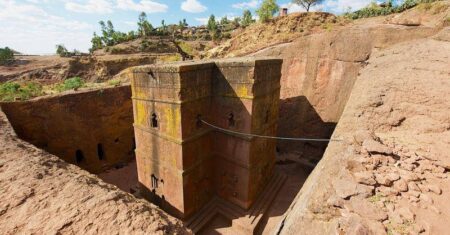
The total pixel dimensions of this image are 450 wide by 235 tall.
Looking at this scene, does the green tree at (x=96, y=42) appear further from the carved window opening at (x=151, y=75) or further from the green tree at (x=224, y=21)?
the carved window opening at (x=151, y=75)

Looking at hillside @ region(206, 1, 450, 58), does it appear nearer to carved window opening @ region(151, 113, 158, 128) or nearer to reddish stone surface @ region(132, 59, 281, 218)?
reddish stone surface @ region(132, 59, 281, 218)

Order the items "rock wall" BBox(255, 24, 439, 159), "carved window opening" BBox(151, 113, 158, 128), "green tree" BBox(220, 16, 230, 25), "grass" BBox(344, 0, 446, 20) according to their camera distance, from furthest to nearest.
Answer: "green tree" BBox(220, 16, 230, 25)
"grass" BBox(344, 0, 446, 20)
"rock wall" BBox(255, 24, 439, 159)
"carved window opening" BBox(151, 113, 158, 128)

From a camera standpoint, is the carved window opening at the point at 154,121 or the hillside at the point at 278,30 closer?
the carved window opening at the point at 154,121

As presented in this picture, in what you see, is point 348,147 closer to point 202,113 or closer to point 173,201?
point 202,113

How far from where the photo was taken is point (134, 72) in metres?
8.05

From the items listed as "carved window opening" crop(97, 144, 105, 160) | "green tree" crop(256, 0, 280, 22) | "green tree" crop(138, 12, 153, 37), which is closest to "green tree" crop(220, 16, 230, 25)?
"green tree" crop(138, 12, 153, 37)

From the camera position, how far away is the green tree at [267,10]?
56.4 ft

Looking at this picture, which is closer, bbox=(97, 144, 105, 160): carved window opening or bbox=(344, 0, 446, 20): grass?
bbox=(97, 144, 105, 160): carved window opening

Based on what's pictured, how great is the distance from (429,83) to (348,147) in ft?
10.2

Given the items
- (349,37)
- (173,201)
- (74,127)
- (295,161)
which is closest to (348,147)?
(173,201)

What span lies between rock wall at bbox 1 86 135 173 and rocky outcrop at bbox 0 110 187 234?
710cm

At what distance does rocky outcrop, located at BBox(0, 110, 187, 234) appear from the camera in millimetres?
2615

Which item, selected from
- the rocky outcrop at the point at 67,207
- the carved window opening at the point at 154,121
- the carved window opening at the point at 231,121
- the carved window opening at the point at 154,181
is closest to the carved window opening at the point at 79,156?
the carved window opening at the point at 154,181

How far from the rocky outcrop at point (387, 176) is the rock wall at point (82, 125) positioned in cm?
1130
